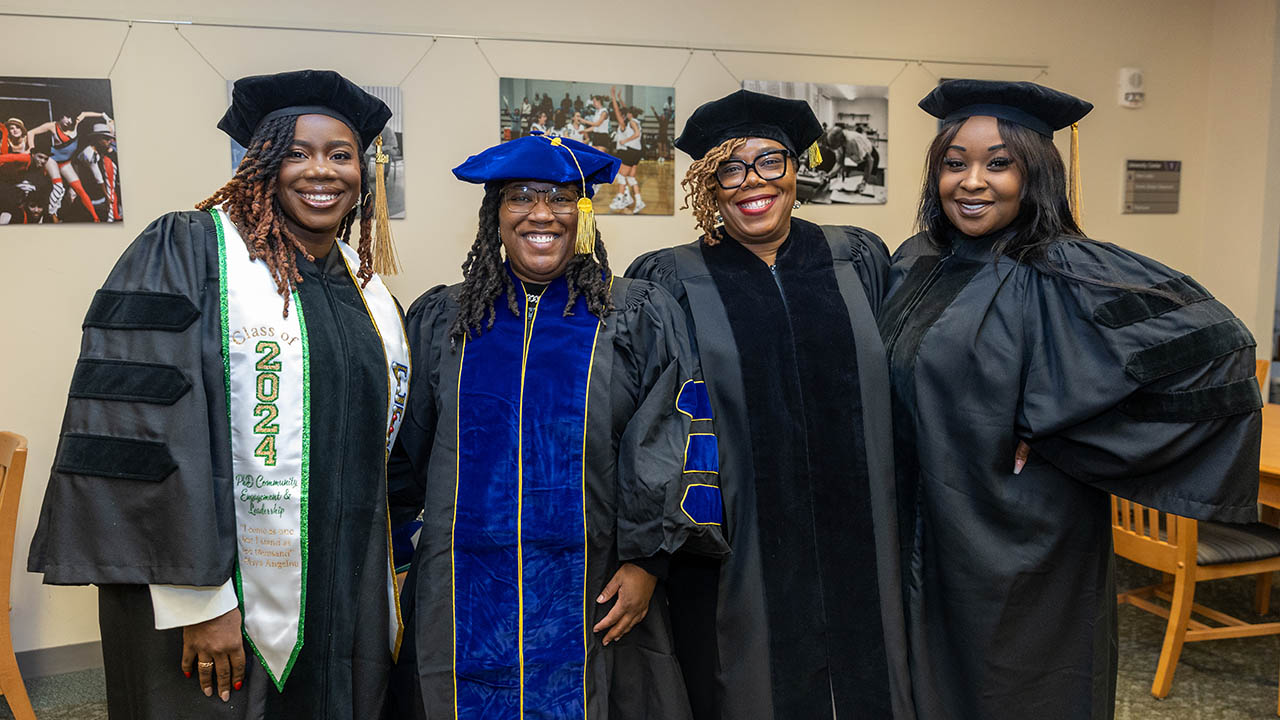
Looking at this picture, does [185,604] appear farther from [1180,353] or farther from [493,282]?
[1180,353]

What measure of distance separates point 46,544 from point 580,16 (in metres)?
3.07

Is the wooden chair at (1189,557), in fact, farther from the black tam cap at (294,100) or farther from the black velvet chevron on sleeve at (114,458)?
the black velvet chevron on sleeve at (114,458)

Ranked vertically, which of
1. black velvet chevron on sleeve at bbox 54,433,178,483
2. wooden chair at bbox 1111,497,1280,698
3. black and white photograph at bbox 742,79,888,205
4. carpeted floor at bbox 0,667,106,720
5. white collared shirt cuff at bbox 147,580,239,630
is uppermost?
black and white photograph at bbox 742,79,888,205

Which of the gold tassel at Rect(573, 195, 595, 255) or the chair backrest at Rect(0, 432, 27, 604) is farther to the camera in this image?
the chair backrest at Rect(0, 432, 27, 604)

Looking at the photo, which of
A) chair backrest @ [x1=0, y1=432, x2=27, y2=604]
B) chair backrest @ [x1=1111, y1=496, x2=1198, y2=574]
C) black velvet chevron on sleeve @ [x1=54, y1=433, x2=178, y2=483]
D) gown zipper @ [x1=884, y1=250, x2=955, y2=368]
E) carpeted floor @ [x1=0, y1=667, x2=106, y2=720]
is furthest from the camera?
carpeted floor @ [x1=0, y1=667, x2=106, y2=720]

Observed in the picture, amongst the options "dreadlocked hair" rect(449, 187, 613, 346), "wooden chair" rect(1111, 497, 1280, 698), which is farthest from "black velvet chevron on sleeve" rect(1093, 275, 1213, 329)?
"wooden chair" rect(1111, 497, 1280, 698)

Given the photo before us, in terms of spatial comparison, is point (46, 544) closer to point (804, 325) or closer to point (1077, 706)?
point (804, 325)

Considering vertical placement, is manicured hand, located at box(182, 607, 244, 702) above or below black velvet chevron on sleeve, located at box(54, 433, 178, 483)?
below

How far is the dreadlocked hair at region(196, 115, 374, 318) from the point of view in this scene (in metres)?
1.79

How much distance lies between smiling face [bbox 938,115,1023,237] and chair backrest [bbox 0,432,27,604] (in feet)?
9.33

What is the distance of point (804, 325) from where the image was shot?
2162mm

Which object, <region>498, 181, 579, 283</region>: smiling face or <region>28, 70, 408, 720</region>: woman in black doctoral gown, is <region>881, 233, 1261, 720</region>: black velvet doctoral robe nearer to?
<region>498, 181, 579, 283</region>: smiling face

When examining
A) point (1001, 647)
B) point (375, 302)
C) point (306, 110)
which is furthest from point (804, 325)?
point (306, 110)

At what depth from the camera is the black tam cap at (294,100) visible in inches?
71.6
